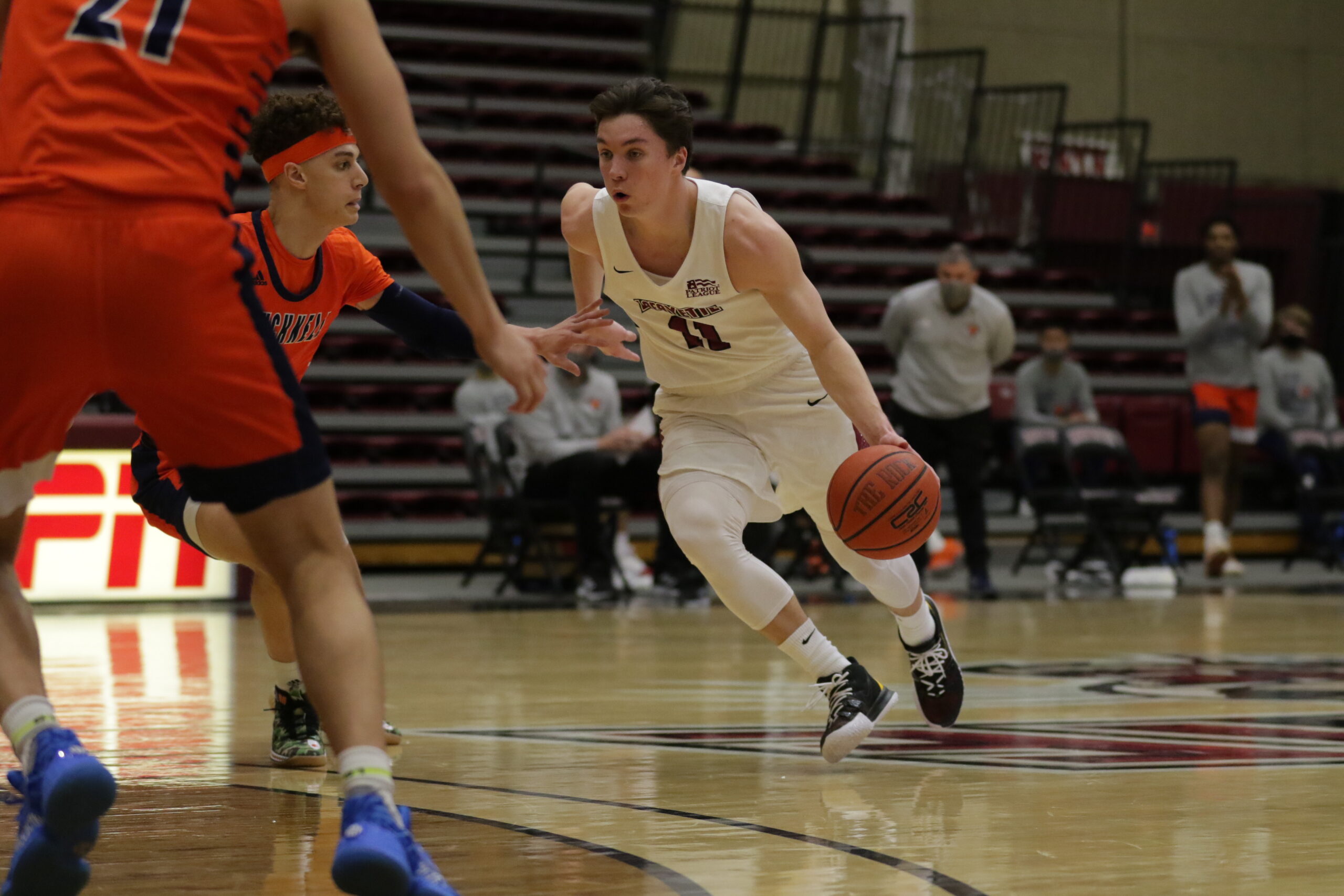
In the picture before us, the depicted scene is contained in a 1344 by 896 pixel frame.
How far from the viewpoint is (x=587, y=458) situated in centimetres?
973

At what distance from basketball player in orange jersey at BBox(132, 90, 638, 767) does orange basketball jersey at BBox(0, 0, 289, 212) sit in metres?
1.18

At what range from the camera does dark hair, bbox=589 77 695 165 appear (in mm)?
4039

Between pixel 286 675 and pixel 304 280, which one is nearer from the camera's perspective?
pixel 304 280

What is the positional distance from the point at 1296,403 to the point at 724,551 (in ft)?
31.0

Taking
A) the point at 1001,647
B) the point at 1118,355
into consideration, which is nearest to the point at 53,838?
the point at 1001,647

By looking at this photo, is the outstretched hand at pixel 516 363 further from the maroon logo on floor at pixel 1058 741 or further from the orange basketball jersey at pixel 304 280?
the maroon logo on floor at pixel 1058 741

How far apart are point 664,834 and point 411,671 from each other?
323 centimetres

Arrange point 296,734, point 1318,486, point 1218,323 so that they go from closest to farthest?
point 296,734 → point 1218,323 → point 1318,486

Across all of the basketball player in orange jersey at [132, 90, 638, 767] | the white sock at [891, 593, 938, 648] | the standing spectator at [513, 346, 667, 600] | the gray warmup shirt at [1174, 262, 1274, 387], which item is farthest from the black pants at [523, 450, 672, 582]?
the basketball player in orange jersey at [132, 90, 638, 767]

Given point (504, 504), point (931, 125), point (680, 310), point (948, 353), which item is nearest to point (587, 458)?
point (504, 504)

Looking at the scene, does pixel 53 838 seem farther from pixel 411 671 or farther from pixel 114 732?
pixel 411 671

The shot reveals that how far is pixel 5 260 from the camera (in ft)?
7.61

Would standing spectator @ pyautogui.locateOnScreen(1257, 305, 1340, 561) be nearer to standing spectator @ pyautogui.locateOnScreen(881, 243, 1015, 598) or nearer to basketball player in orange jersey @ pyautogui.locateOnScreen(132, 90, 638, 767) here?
standing spectator @ pyautogui.locateOnScreen(881, 243, 1015, 598)

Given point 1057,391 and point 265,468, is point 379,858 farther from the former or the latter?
point 1057,391
